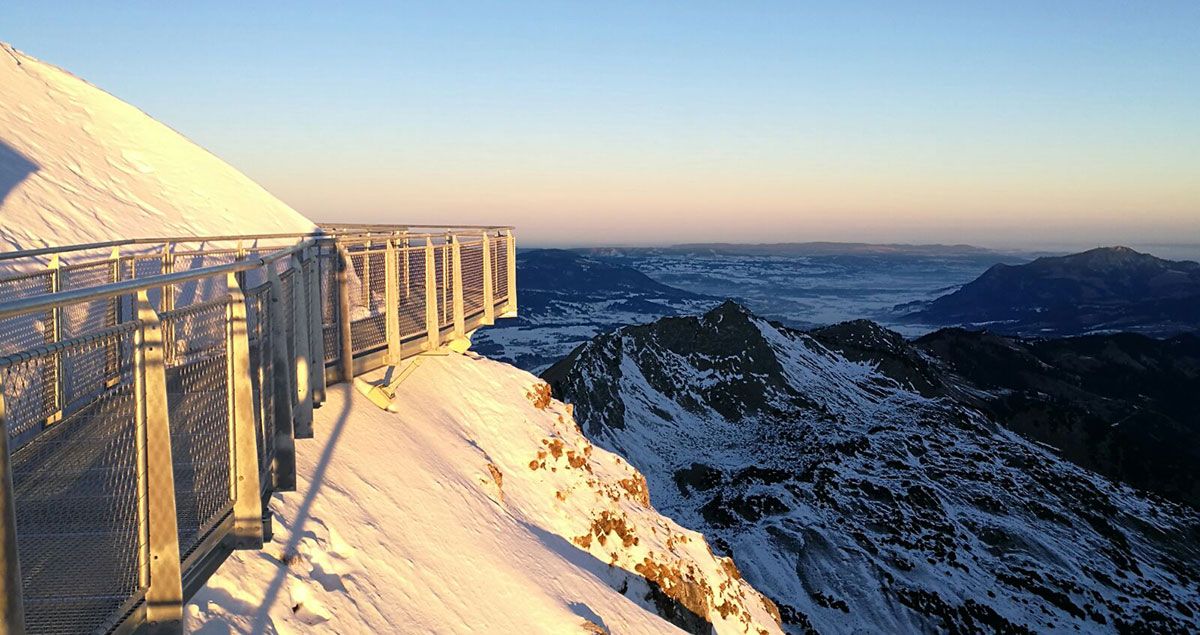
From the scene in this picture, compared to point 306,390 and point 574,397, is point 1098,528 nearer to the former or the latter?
point 574,397

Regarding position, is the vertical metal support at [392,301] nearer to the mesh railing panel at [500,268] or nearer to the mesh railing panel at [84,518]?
the mesh railing panel at [500,268]

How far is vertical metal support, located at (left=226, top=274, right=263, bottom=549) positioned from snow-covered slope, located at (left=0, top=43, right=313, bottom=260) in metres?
10.5

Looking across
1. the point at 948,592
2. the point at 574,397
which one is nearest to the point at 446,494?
the point at 948,592

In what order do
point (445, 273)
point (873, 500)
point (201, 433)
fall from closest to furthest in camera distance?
1. point (201, 433)
2. point (445, 273)
3. point (873, 500)

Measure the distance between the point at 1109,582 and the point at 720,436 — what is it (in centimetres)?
3774

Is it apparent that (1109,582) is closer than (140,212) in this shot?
No

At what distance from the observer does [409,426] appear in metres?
11.7

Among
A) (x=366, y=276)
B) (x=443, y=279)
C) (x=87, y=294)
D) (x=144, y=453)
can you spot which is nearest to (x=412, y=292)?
(x=443, y=279)

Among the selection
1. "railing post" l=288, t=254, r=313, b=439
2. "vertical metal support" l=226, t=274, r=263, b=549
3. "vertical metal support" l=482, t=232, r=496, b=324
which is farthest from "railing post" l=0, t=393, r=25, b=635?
"vertical metal support" l=482, t=232, r=496, b=324

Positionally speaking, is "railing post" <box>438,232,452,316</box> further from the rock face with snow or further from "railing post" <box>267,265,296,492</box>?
the rock face with snow

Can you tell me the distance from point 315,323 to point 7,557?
276 inches

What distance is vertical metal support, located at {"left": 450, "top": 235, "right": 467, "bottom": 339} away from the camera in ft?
43.5

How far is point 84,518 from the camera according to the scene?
3.75 metres

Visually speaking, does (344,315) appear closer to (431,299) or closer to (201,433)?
(431,299)
